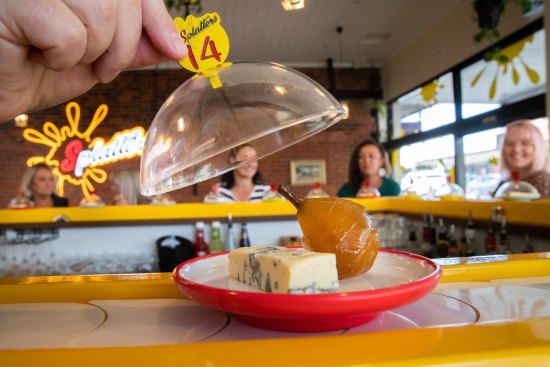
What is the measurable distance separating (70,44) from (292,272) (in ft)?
1.35

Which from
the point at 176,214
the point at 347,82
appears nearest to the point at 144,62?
the point at 176,214

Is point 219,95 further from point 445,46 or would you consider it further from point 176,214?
point 445,46

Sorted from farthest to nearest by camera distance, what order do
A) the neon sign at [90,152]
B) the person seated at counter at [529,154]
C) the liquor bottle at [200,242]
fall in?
the neon sign at [90,152], the person seated at counter at [529,154], the liquor bottle at [200,242]

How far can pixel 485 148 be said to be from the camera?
5.27 m

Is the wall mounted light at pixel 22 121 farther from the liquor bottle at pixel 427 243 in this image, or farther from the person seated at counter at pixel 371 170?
the liquor bottle at pixel 427 243

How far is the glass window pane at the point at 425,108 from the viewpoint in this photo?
5.75m

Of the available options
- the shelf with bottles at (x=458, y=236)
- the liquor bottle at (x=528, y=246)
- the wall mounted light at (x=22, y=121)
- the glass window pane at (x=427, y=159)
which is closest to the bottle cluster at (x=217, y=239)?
the shelf with bottles at (x=458, y=236)

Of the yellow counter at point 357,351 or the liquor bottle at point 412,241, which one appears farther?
the liquor bottle at point 412,241

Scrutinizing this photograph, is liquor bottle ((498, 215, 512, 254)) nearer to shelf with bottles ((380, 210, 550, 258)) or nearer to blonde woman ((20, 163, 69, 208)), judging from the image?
shelf with bottles ((380, 210, 550, 258))

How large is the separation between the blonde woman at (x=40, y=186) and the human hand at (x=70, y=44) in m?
4.37

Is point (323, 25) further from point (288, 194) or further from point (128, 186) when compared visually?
point (288, 194)

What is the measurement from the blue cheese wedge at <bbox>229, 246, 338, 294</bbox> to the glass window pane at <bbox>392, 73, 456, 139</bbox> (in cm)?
546

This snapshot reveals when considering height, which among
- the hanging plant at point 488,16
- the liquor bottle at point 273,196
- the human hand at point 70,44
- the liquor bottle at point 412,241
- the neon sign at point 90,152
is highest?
the hanging plant at point 488,16

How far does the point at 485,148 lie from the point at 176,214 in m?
4.09
